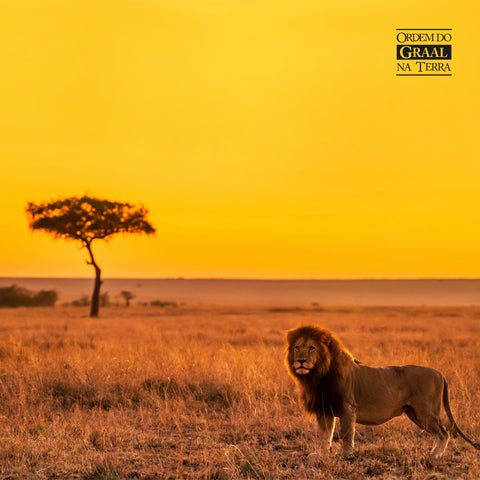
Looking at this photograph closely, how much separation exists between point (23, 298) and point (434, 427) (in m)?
53.8

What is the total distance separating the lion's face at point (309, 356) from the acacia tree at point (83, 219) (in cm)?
Result: 3579

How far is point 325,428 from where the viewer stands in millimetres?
7055

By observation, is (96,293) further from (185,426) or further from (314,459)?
(314,459)

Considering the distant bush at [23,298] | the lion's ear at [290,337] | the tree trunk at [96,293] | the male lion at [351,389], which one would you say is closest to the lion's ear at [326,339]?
the male lion at [351,389]

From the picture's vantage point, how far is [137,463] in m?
7.28

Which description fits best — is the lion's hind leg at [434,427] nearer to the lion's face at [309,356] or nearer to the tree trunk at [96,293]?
the lion's face at [309,356]

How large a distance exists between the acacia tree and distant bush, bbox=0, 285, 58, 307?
14481mm

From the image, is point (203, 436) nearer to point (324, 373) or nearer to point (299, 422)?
point (299, 422)

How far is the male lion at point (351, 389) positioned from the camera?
6879 mm

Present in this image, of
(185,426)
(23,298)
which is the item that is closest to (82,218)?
(23,298)

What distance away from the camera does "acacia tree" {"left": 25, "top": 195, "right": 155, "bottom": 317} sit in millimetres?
42312

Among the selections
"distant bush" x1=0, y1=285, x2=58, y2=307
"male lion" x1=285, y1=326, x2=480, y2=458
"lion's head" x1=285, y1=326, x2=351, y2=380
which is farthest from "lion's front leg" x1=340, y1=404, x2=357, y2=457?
"distant bush" x1=0, y1=285, x2=58, y2=307

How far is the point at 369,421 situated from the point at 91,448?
9.61 ft

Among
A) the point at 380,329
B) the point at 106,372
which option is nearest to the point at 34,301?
the point at 380,329
